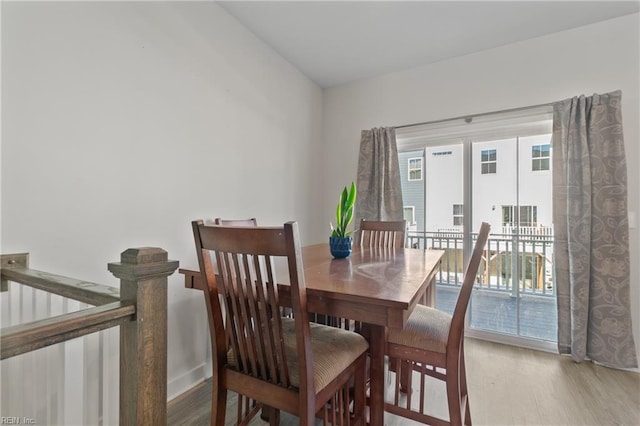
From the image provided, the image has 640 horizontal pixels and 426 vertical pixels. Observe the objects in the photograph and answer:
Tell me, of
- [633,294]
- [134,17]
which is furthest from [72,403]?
[633,294]

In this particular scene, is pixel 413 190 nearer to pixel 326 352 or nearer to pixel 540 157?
pixel 540 157

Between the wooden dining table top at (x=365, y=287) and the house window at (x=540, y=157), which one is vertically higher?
the house window at (x=540, y=157)

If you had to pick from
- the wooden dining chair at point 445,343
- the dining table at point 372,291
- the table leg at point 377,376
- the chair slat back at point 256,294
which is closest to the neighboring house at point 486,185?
the dining table at point 372,291

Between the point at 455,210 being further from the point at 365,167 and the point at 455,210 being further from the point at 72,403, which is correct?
the point at 72,403

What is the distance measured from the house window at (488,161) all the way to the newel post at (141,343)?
9.50 ft

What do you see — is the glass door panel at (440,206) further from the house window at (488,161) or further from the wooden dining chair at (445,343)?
the wooden dining chair at (445,343)

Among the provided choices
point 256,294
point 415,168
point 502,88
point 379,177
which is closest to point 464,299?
point 256,294

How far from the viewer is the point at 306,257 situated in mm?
1817

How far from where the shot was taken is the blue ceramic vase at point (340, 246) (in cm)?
175

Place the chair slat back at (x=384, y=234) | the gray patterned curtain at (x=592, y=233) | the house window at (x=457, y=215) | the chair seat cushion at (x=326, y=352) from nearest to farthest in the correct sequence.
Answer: the chair seat cushion at (x=326, y=352), the gray patterned curtain at (x=592, y=233), the chair slat back at (x=384, y=234), the house window at (x=457, y=215)

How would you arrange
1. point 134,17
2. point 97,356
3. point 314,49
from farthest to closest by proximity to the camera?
point 314,49 < point 134,17 < point 97,356

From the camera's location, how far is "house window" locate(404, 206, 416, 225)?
311cm

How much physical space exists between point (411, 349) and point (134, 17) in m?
2.23

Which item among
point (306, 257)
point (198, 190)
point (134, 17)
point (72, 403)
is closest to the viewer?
point (72, 403)
